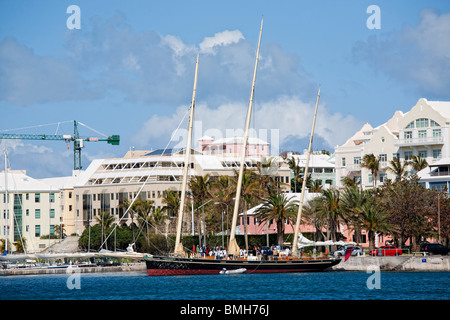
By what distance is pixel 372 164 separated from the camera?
134 metres

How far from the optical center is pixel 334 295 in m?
62.6

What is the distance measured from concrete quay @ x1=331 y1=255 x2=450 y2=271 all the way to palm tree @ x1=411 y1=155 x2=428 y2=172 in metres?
41.8

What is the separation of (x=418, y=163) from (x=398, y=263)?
4367 centimetres

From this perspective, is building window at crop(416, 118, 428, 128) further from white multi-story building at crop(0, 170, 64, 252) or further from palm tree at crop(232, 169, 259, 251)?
white multi-story building at crop(0, 170, 64, 252)

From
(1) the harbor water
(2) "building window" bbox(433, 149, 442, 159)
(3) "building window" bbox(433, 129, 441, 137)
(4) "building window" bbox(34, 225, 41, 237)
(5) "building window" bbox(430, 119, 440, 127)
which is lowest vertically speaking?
(1) the harbor water

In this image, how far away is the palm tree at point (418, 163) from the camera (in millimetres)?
127938

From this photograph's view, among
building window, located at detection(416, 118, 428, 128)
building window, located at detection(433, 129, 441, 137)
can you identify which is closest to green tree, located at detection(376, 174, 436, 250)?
building window, located at detection(433, 129, 441, 137)

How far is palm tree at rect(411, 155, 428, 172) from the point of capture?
128 meters

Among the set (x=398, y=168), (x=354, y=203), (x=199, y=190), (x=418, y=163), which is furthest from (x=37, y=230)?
(x=354, y=203)

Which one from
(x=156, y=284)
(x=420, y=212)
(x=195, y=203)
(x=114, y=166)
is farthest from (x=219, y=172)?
(x=156, y=284)

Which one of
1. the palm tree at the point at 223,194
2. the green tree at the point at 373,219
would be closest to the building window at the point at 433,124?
the palm tree at the point at 223,194

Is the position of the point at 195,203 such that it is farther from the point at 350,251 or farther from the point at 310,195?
the point at 350,251

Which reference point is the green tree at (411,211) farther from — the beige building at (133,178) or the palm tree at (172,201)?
the beige building at (133,178)

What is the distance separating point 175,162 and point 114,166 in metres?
14.2
